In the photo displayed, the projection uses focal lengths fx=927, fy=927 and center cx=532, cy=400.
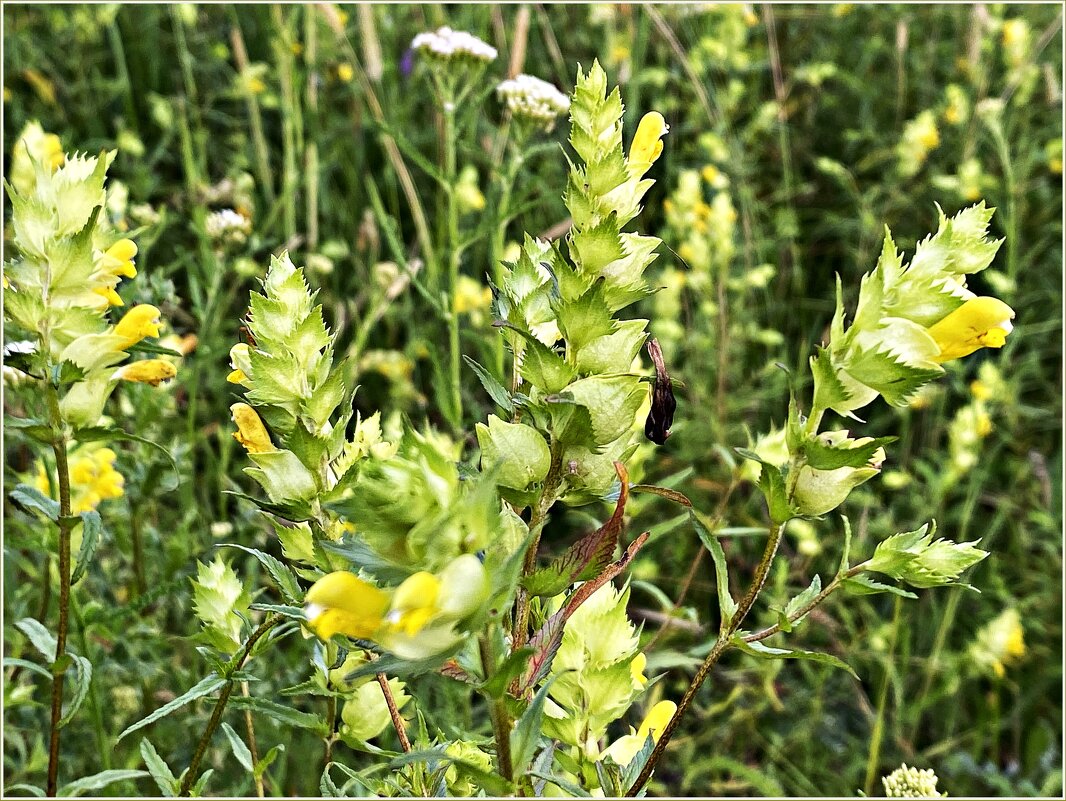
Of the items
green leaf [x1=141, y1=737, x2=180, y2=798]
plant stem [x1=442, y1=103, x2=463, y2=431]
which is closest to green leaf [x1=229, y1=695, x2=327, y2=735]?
green leaf [x1=141, y1=737, x2=180, y2=798]

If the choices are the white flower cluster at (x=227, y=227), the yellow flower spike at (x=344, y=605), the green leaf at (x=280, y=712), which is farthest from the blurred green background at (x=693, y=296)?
the yellow flower spike at (x=344, y=605)

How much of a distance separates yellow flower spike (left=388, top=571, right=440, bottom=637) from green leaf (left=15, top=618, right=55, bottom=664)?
56 cm

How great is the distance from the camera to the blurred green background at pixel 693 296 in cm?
129

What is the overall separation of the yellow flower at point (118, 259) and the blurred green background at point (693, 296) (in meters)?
0.34

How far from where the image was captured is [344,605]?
1.40 ft

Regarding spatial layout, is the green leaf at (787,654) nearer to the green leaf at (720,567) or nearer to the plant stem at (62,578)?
the green leaf at (720,567)

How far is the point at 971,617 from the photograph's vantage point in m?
1.93

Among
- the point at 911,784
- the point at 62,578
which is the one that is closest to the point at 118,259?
the point at 62,578

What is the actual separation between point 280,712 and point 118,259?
0.37 meters

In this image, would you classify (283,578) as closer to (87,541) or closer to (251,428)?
(251,428)

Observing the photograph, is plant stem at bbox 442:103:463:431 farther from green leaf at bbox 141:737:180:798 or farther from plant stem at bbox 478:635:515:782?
plant stem at bbox 478:635:515:782

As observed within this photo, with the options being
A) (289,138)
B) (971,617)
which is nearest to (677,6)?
(289,138)

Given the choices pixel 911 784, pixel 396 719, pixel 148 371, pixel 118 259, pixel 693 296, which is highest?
pixel 118 259

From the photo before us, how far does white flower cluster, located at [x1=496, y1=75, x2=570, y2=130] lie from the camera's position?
4.67 ft
